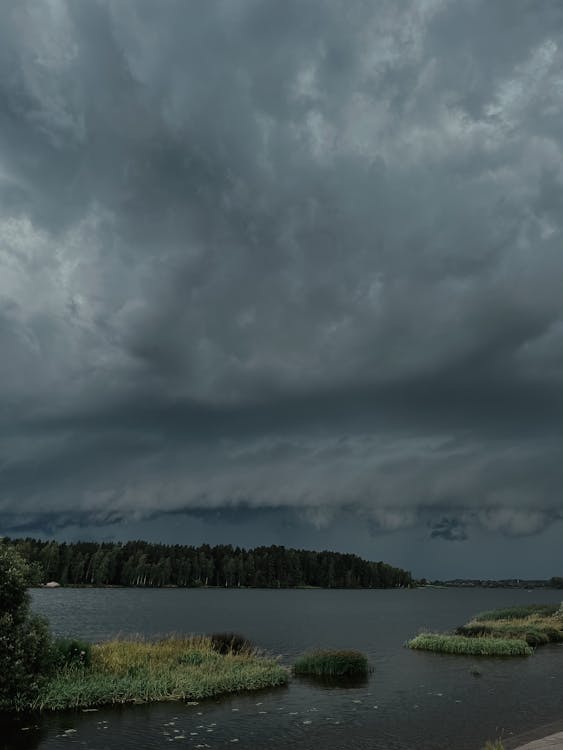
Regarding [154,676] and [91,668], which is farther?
[154,676]

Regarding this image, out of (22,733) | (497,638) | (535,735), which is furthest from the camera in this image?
(497,638)

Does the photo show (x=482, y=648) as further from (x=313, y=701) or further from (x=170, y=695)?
(x=170, y=695)

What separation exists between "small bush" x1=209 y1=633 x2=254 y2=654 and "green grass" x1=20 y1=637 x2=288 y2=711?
168 cm

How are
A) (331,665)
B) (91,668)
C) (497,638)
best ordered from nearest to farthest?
(91,668) < (331,665) < (497,638)

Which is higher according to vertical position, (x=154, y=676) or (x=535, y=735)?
(x=154, y=676)

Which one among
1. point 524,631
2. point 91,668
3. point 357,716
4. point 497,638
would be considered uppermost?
point 524,631

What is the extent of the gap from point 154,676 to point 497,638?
42923mm

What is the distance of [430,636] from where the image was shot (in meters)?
63.7

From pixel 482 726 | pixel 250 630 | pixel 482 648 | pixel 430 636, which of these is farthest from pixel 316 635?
pixel 482 726

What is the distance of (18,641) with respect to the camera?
89.2ft

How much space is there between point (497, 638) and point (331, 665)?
2809 cm

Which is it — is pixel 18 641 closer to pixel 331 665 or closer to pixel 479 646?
pixel 331 665

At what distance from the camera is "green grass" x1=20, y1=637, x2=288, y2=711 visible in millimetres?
29125

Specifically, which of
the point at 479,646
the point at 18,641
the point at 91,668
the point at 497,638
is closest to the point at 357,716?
the point at 91,668
